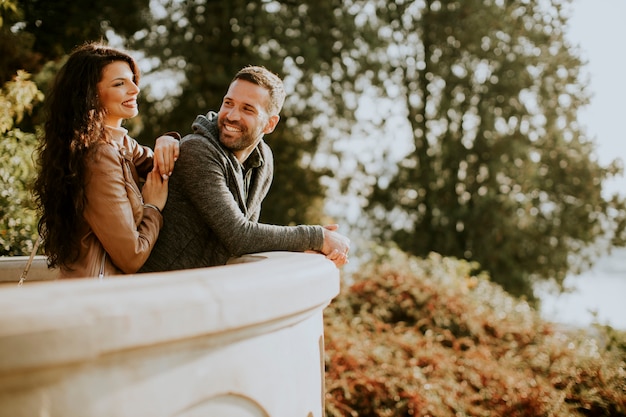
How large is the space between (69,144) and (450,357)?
12.3 feet

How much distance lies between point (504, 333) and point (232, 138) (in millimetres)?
4146

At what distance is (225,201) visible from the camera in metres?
2.30

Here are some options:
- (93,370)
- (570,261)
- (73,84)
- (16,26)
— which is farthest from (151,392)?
(570,261)

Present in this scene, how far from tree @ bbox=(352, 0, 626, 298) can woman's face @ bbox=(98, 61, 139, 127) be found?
10842 millimetres

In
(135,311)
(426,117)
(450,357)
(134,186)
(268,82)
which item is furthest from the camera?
(426,117)

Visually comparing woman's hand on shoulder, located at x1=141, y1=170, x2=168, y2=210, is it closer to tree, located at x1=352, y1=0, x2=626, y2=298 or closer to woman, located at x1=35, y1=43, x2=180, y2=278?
woman, located at x1=35, y1=43, x2=180, y2=278

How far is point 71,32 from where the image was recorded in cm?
786

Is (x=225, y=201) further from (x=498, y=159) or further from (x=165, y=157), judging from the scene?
(x=498, y=159)

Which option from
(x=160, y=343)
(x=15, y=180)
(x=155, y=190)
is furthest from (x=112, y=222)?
(x=15, y=180)

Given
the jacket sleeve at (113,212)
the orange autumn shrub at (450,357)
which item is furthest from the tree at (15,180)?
the orange autumn shrub at (450,357)

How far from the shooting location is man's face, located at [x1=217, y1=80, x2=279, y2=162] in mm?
2570

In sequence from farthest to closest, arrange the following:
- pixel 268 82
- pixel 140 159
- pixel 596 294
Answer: pixel 596 294 → pixel 268 82 → pixel 140 159

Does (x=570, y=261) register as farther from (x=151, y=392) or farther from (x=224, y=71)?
(x=151, y=392)

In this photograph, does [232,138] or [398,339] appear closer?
[232,138]
